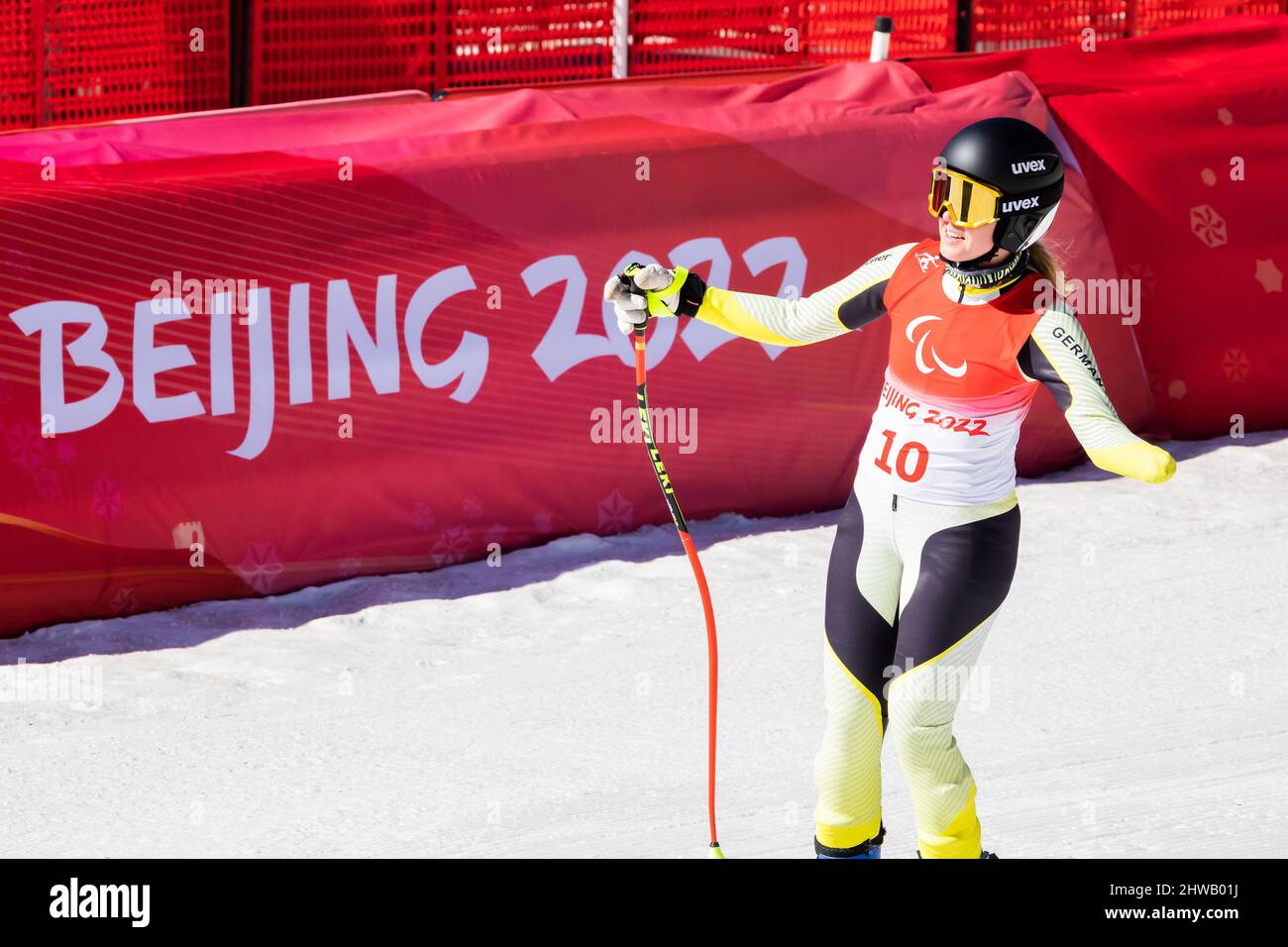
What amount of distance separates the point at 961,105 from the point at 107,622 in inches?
172

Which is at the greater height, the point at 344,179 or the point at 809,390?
the point at 344,179

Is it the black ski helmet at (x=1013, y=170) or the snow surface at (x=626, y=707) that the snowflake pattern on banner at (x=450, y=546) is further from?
the black ski helmet at (x=1013, y=170)

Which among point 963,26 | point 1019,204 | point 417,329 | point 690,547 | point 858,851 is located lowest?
point 858,851

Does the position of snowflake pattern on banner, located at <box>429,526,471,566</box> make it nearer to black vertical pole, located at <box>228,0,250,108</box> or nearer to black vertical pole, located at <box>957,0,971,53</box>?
black vertical pole, located at <box>228,0,250,108</box>

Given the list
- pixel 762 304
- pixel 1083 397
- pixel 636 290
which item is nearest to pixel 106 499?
pixel 636 290

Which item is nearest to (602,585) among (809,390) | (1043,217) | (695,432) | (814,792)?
(695,432)

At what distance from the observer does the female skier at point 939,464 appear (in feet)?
12.7

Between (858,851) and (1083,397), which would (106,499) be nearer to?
(858,851)

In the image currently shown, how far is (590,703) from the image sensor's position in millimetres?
5930

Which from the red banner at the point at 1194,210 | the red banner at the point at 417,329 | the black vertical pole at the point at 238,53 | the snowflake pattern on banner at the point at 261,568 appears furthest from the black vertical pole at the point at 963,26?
the snowflake pattern on banner at the point at 261,568

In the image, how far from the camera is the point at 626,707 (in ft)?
19.4

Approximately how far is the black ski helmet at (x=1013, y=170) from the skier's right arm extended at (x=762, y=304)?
0.35 metres

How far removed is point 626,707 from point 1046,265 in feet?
8.23

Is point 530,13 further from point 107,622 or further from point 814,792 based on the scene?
point 814,792
